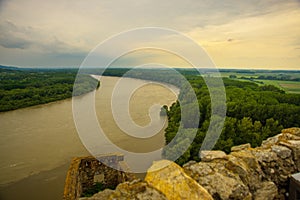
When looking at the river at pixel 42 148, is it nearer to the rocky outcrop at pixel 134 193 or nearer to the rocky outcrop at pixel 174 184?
the rocky outcrop at pixel 134 193

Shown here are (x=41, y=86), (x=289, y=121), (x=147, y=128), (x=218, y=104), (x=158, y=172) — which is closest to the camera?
(x=158, y=172)

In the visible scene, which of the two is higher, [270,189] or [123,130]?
[270,189]

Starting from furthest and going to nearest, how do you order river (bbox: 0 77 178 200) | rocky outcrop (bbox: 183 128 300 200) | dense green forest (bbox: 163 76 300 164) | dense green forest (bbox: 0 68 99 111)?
dense green forest (bbox: 0 68 99 111) → dense green forest (bbox: 163 76 300 164) → river (bbox: 0 77 178 200) → rocky outcrop (bbox: 183 128 300 200)

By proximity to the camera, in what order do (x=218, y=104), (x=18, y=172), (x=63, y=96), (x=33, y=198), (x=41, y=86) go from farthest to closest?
1. (x=41, y=86)
2. (x=63, y=96)
3. (x=218, y=104)
4. (x=18, y=172)
5. (x=33, y=198)

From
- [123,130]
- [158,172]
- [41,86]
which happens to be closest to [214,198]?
[158,172]

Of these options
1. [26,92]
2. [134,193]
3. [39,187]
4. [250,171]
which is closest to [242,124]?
[250,171]

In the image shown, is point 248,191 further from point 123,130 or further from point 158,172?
point 123,130

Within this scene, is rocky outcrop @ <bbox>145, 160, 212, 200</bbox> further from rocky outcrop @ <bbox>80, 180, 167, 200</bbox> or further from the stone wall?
the stone wall

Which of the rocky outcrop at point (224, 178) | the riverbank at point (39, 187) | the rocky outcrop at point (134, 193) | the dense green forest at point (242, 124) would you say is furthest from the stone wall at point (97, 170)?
the dense green forest at point (242, 124)

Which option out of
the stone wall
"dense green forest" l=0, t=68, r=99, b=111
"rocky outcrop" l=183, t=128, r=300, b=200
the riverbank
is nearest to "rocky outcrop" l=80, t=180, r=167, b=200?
"rocky outcrop" l=183, t=128, r=300, b=200
